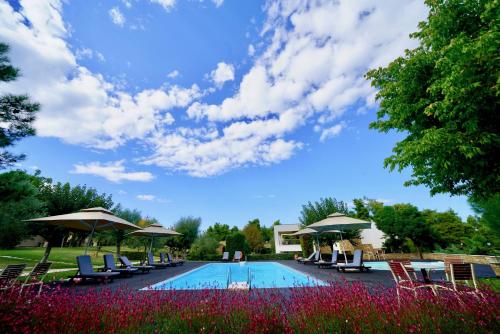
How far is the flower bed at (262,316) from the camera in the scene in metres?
2.76

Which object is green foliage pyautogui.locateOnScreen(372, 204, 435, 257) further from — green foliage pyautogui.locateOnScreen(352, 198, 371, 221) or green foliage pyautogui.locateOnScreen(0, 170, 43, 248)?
green foliage pyautogui.locateOnScreen(0, 170, 43, 248)

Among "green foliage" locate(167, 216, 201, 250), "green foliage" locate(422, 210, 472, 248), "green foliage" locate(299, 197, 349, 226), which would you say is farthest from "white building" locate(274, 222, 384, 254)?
"green foliage" locate(167, 216, 201, 250)

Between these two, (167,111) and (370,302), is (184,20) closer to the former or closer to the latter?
(167,111)

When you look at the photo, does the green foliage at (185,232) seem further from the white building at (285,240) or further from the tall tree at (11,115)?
the tall tree at (11,115)

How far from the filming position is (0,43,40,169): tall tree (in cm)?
902

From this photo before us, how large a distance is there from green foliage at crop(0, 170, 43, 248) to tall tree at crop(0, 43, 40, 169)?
1181 millimetres

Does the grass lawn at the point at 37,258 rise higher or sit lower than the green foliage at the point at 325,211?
lower

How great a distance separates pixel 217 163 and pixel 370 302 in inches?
1143

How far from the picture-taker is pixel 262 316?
3020 millimetres

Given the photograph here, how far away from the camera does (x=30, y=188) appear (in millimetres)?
8734

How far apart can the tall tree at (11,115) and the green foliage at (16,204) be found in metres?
1.18

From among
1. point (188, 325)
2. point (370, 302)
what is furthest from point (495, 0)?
point (188, 325)

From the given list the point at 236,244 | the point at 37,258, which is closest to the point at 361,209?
the point at 236,244

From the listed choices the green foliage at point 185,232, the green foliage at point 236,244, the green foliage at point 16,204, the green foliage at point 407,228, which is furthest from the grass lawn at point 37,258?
the green foliage at point 407,228
